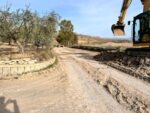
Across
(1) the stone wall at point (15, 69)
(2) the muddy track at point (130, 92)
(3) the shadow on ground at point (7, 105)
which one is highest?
(1) the stone wall at point (15, 69)

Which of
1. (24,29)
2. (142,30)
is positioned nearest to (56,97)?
(142,30)

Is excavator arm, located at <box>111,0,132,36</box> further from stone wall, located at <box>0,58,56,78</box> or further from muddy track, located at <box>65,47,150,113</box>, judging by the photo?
muddy track, located at <box>65,47,150,113</box>

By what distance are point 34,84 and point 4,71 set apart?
4231 millimetres

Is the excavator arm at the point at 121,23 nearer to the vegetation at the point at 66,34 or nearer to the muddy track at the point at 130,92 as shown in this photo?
the muddy track at the point at 130,92

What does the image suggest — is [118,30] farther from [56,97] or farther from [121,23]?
[56,97]

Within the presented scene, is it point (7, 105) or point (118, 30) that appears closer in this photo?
point (7, 105)

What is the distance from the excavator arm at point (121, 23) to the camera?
26280 millimetres

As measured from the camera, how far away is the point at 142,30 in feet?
80.5

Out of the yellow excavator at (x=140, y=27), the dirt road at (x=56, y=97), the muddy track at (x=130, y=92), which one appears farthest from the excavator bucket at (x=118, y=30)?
the dirt road at (x=56, y=97)

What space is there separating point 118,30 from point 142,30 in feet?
8.03

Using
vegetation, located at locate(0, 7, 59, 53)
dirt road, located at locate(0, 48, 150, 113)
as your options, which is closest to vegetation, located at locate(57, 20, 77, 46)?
vegetation, located at locate(0, 7, 59, 53)

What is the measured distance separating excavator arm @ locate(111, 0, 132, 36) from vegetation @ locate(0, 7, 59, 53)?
11010mm

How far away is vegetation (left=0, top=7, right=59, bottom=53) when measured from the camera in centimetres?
3238

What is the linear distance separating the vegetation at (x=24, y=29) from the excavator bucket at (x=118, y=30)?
434 inches
